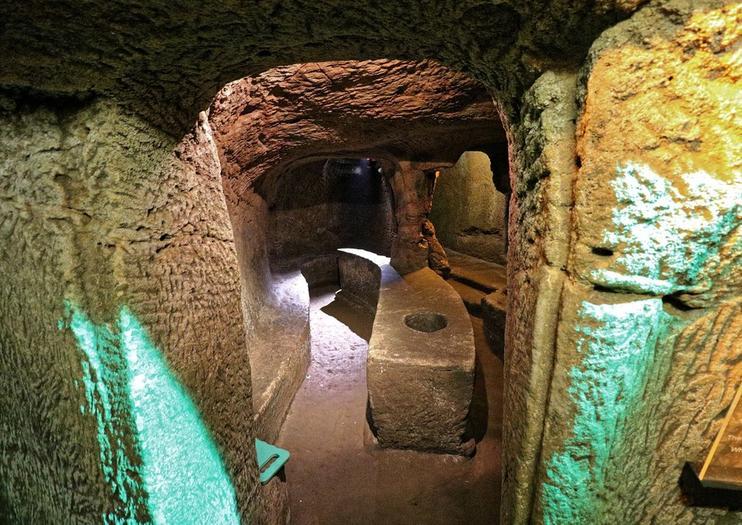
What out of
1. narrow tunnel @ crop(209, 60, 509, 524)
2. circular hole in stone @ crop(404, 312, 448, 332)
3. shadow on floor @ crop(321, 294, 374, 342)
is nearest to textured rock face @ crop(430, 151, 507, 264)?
narrow tunnel @ crop(209, 60, 509, 524)

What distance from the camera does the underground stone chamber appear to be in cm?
69

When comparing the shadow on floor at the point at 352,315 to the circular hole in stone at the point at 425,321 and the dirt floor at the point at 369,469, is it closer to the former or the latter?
the dirt floor at the point at 369,469

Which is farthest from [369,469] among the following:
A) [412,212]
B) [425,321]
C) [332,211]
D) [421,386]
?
[332,211]

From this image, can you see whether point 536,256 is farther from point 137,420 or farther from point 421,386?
point 421,386

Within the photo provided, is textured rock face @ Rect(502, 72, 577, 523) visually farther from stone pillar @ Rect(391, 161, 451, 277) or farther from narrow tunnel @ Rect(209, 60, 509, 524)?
stone pillar @ Rect(391, 161, 451, 277)

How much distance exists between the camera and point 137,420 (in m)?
0.97

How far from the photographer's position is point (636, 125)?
0.69 meters

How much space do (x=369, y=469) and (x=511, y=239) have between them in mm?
2827

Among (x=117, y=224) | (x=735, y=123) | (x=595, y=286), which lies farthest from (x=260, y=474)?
(x=735, y=123)

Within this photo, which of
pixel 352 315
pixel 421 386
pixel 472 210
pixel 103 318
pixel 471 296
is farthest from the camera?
pixel 472 210

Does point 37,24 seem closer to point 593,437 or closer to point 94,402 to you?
point 94,402

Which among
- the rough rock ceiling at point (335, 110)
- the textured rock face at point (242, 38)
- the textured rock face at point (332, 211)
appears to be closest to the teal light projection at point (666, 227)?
the textured rock face at point (242, 38)

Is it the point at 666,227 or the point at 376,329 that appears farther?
the point at 376,329

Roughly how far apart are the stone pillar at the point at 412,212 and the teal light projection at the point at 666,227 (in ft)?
16.3
